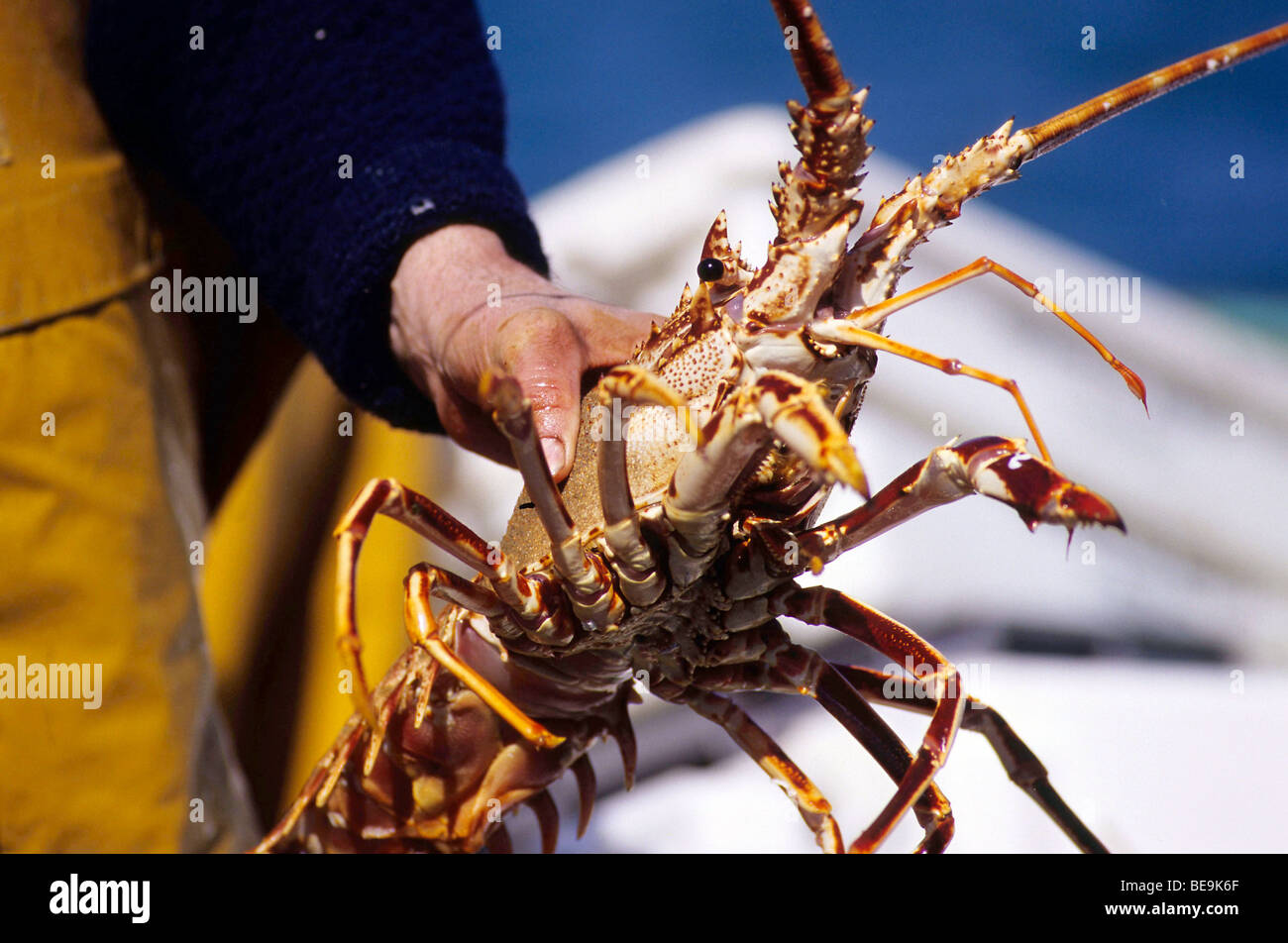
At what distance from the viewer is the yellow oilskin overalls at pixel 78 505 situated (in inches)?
48.2

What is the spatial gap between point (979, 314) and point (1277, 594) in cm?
95

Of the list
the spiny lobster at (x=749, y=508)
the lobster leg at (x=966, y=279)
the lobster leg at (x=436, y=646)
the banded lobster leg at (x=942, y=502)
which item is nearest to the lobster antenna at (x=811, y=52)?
the spiny lobster at (x=749, y=508)

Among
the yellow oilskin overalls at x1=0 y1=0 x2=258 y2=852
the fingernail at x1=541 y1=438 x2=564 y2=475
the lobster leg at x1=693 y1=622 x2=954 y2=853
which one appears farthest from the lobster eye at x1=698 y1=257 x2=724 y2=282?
the yellow oilskin overalls at x1=0 y1=0 x2=258 y2=852

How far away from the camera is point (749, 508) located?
847 millimetres

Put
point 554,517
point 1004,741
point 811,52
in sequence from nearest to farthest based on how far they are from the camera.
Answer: point 811,52 < point 554,517 < point 1004,741

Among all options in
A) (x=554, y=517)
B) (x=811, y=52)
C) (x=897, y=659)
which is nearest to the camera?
(x=811, y=52)

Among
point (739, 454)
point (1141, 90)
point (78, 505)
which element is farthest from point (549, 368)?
point (78, 505)

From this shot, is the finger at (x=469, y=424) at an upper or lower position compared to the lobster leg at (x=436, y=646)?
upper

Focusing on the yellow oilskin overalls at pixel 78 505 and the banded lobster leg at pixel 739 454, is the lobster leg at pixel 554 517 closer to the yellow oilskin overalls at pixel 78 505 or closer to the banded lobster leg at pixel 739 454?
the banded lobster leg at pixel 739 454

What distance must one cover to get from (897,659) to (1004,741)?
8.5 inches

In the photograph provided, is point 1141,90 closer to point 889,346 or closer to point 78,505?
point 889,346

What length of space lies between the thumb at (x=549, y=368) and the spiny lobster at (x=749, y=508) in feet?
0.08

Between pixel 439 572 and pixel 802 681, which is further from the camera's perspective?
pixel 802 681

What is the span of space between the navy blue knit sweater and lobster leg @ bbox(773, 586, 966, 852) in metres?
0.69
